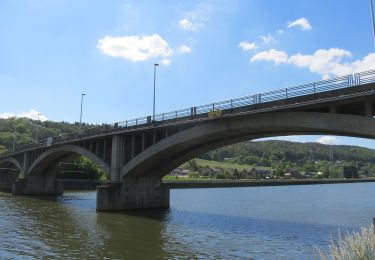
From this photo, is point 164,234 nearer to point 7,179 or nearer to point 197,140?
point 197,140

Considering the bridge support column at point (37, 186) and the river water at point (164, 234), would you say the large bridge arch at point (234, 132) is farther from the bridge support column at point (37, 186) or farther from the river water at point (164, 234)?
the bridge support column at point (37, 186)

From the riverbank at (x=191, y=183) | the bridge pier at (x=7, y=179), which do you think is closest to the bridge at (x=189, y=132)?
the riverbank at (x=191, y=183)

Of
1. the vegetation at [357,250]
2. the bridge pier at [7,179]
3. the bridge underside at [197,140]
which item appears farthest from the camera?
the bridge pier at [7,179]

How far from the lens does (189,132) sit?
1446 inches

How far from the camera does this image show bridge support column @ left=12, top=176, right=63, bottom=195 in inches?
2736

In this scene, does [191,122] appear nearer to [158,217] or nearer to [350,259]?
[158,217]

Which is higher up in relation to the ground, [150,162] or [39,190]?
[150,162]

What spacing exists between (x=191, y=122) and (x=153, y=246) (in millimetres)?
14758

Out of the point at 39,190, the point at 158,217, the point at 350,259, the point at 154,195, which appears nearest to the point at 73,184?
the point at 39,190

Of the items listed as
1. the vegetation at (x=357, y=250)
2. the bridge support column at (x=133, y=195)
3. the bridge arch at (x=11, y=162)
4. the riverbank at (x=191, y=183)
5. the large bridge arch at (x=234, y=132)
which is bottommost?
the riverbank at (x=191, y=183)

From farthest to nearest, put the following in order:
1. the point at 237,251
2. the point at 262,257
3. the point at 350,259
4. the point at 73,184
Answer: the point at 73,184 < the point at 237,251 < the point at 262,257 < the point at 350,259

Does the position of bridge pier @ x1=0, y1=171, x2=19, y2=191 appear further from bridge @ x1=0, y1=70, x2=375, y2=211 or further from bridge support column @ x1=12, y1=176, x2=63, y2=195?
bridge @ x1=0, y1=70, x2=375, y2=211

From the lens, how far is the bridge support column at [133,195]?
4288 cm

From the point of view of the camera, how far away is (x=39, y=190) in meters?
71.2
